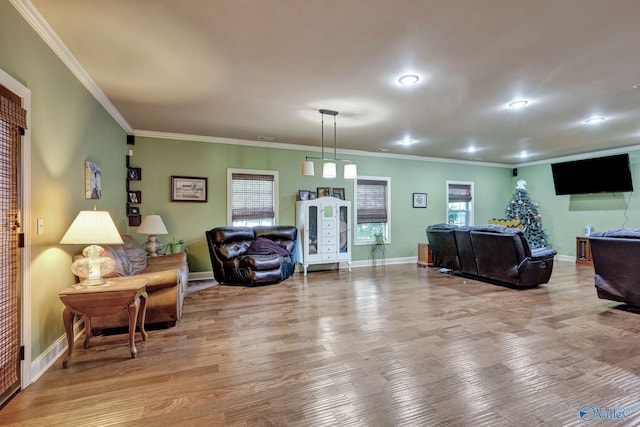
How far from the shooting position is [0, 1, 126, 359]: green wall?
6.99 feet

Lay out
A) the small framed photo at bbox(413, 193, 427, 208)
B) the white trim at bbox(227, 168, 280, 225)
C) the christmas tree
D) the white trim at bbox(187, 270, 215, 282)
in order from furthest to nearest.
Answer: the christmas tree
the small framed photo at bbox(413, 193, 427, 208)
the white trim at bbox(227, 168, 280, 225)
the white trim at bbox(187, 270, 215, 282)

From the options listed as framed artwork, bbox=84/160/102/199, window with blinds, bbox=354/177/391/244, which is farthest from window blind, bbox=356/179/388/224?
framed artwork, bbox=84/160/102/199

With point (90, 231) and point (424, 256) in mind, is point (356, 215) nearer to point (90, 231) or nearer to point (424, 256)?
point (424, 256)

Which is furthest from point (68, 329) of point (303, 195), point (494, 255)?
point (494, 255)

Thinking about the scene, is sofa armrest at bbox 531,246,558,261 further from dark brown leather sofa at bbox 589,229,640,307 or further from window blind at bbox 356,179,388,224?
window blind at bbox 356,179,388,224

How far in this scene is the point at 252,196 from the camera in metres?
6.06

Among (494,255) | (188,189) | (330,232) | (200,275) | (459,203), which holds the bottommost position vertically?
(200,275)

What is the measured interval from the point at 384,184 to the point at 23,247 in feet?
20.7

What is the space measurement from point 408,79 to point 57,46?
121 inches

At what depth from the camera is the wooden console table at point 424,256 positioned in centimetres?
688

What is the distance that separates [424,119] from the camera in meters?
4.61

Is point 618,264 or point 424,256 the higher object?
point 618,264

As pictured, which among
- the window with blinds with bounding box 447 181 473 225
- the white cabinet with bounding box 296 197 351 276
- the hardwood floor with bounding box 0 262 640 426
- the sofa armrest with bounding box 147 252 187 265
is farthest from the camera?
the window with blinds with bounding box 447 181 473 225

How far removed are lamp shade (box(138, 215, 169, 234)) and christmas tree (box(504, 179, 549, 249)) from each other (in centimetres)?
811
